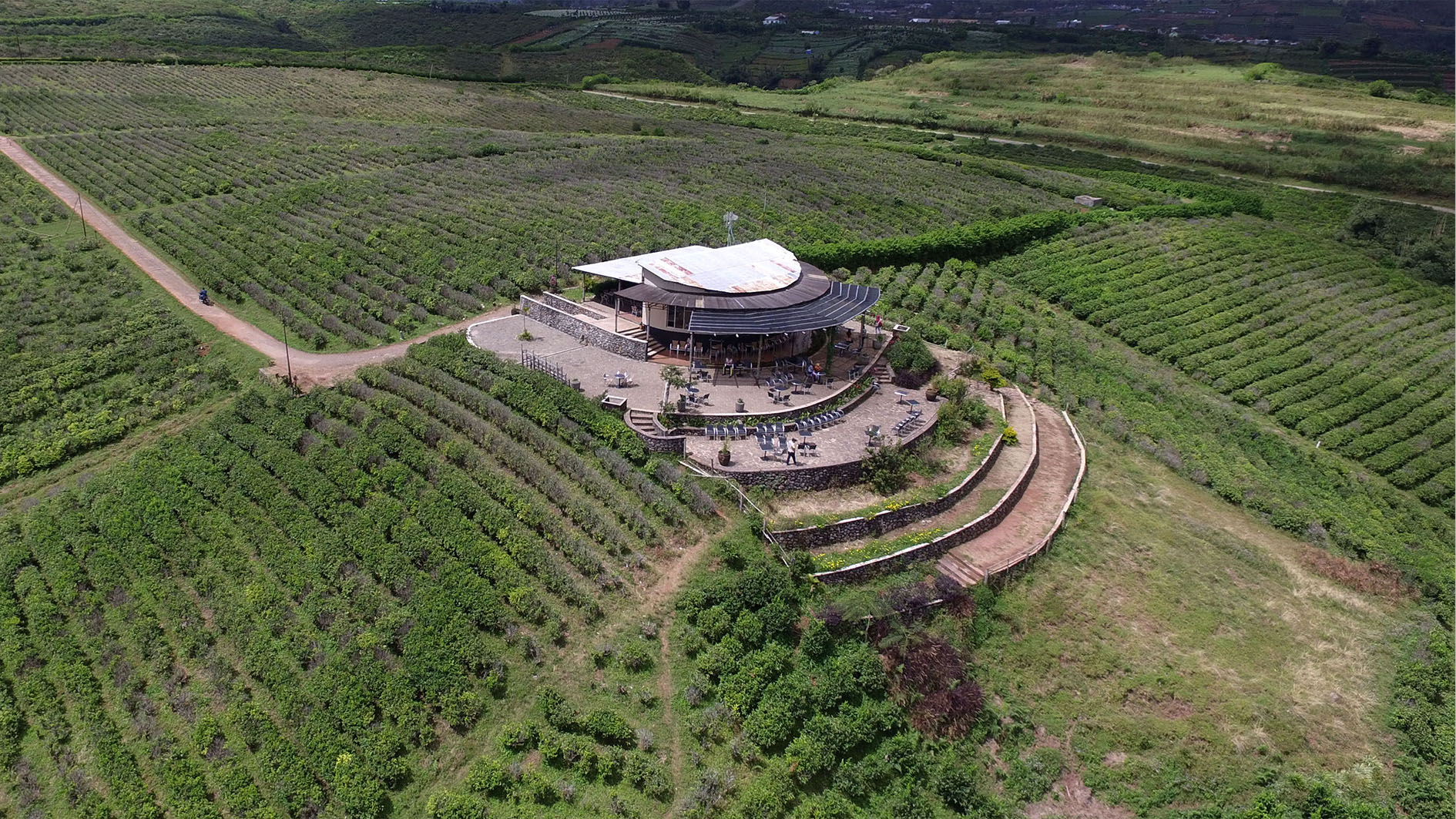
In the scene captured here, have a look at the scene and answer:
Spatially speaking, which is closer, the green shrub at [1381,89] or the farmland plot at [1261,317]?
the farmland plot at [1261,317]

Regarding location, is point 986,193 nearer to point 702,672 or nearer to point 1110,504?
point 1110,504

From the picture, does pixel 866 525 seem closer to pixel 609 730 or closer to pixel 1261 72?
pixel 609 730

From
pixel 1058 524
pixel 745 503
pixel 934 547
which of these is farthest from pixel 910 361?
pixel 745 503

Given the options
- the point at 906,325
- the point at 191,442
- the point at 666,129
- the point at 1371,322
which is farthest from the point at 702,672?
the point at 666,129

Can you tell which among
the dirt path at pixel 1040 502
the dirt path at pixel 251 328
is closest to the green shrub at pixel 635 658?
the dirt path at pixel 1040 502

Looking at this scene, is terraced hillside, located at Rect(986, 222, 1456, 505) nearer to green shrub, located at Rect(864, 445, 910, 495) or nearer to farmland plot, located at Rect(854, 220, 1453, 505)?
farmland plot, located at Rect(854, 220, 1453, 505)

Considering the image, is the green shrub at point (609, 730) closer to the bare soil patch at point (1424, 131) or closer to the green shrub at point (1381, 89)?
the bare soil patch at point (1424, 131)
